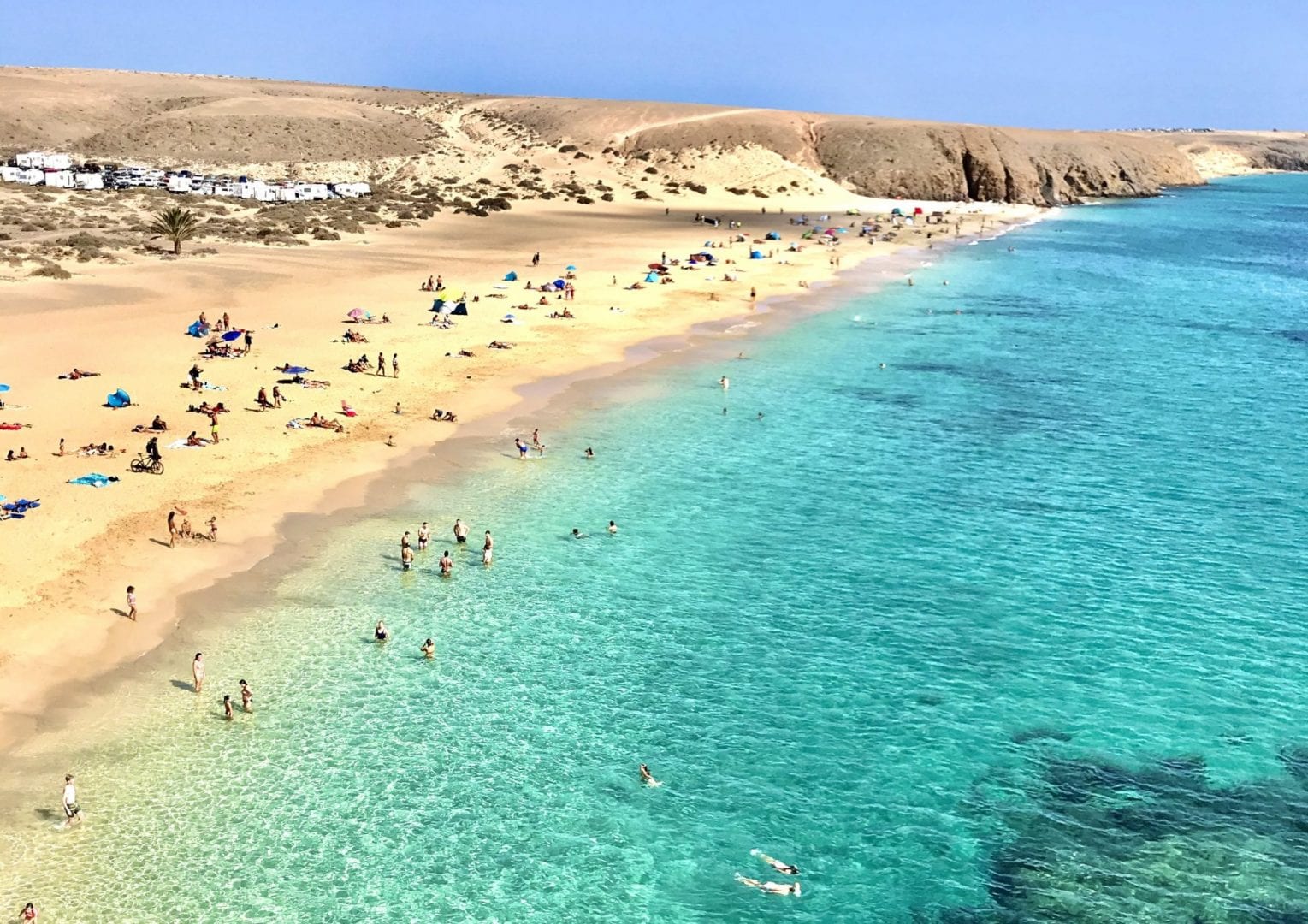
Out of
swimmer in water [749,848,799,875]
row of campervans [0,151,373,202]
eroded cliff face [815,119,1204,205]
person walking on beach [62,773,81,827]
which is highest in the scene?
eroded cliff face [815,119,1204,205]

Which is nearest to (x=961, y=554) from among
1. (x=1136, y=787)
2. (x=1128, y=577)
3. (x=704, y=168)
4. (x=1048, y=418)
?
(x=1128, y=577)

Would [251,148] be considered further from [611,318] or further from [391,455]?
[391,455]

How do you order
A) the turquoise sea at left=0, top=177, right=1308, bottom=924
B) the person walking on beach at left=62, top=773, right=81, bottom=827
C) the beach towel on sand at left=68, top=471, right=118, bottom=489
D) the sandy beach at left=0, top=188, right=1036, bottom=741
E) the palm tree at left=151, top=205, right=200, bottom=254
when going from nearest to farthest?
1. the turquoise sea at left=0, top=177, right=1308, bottom=924
2. the person walking on beach at left=62, top=773, right=81, bottom=827
3. the sandy beach at left=0, top=188, right=1036, bottom=741
4. the beach towel on sand at left=68, top=471, right=118, bottom=489
5. the palm tree at left=151, top=205, right=200, bottom=254

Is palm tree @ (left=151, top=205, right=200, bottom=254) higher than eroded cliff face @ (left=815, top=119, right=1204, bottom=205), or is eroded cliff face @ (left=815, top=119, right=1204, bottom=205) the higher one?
eroded cliff face @ (left=815, top=119, right=1204, bottom=205)

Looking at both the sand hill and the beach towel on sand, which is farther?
the sand hill

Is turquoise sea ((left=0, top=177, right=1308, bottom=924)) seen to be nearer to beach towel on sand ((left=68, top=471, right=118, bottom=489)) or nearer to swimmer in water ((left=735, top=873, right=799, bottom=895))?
swimmer in water ((left=735, top=873, right=799, bottom=895))

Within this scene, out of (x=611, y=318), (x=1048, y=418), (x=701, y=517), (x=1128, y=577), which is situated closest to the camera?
(x=1128, y=577)

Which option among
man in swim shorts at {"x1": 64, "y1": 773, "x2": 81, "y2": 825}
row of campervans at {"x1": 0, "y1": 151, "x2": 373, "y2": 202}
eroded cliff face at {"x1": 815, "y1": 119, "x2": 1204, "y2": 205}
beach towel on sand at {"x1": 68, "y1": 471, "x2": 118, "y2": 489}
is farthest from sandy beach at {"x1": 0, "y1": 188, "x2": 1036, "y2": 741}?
eroded cliff face at {"x1": 815, "y1": 119, "x2": 1204, "y2": 205}
